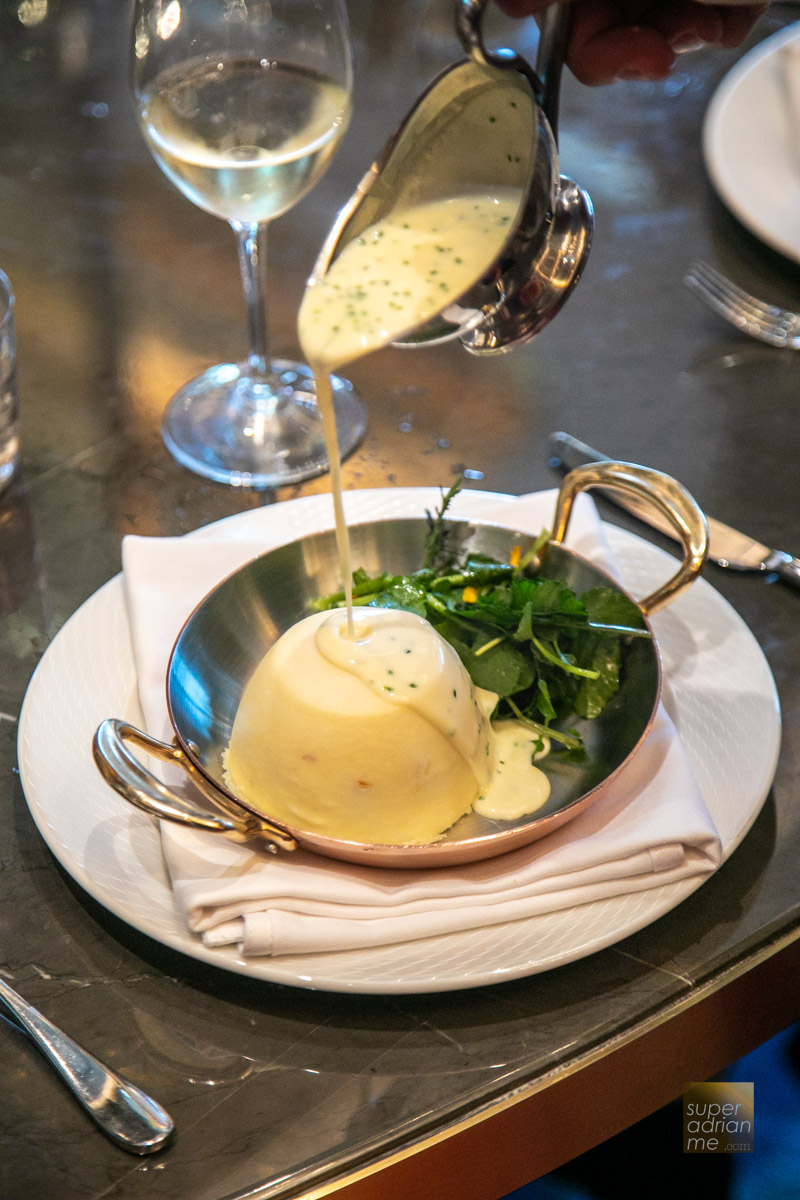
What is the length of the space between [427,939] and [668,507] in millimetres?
395

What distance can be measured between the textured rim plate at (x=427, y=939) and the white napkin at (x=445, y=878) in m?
0.01

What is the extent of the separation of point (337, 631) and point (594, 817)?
0.22m

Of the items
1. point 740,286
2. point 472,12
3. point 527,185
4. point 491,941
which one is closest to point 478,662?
point 491,941

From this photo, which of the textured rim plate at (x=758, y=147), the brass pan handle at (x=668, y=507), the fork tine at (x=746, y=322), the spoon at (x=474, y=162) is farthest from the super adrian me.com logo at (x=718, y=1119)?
the textured rim plate at (x=758, y=147)

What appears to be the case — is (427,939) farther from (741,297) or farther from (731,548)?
(741,297)

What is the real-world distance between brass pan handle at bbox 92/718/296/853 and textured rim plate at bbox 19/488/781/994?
2.6 inches

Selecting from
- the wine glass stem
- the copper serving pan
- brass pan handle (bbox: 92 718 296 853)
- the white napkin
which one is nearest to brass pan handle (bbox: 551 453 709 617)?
the copper serving pan

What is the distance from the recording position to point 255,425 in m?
1.24

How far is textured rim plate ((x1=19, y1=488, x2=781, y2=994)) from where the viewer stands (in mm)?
695

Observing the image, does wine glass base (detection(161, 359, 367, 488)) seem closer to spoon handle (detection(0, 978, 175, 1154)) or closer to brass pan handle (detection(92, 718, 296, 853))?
brass pan handle (detection(92, 718, 296, 853))

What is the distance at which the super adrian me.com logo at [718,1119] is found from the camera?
0.89 metres

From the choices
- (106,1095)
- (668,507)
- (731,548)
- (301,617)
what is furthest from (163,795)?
(731,548)

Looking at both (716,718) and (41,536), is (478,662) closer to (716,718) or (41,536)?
(716,718)

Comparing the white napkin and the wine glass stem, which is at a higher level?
the wine glass stem
